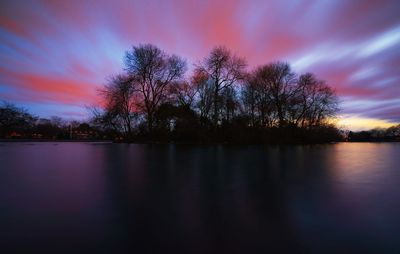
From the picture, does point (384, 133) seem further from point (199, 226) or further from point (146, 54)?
point (199, 226)

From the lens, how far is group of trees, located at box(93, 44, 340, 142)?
1555 inches

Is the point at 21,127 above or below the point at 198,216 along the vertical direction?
above

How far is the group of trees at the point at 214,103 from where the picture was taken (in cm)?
3950

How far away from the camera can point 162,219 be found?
167 inches

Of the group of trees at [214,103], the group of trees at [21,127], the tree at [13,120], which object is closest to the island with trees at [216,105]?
the group of trees at [214,103]

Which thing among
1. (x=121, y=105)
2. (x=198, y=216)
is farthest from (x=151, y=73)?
(x=198, y=216)

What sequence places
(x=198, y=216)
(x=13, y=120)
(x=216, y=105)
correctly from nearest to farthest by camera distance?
(x=198, y=216), (x=216, y=105), (x=13, y=120)

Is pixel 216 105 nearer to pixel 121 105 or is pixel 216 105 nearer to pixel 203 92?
pixel 203 92

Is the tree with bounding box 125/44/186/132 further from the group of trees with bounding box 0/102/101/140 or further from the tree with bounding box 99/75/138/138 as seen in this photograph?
the group of trees with bounding box 0/102/101/140

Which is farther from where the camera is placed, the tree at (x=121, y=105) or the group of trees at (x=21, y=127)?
the group of trees at (x=21, y=127)

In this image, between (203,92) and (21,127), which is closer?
(203,92)

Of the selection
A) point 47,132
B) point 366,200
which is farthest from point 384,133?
point 47,132

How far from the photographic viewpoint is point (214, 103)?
39.8m

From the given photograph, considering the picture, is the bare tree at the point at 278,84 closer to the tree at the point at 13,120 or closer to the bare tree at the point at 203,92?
the bare tree at the point at 203,92
